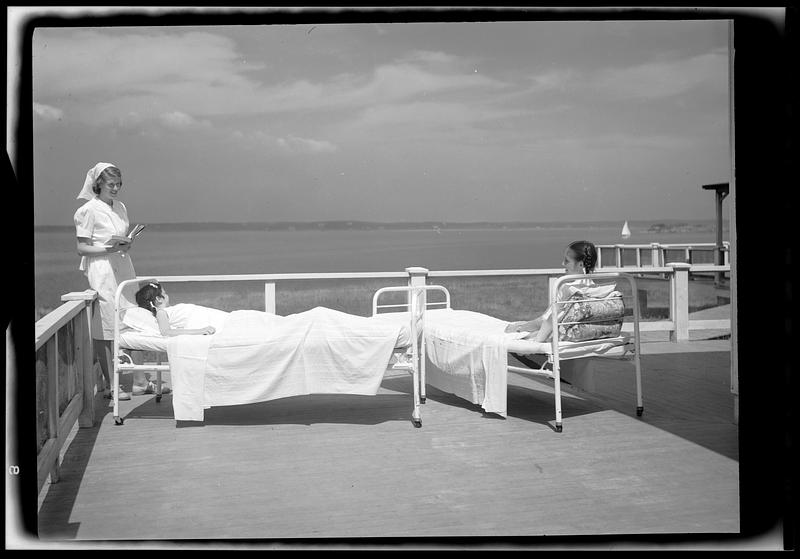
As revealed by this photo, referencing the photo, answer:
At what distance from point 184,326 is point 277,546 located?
283cm

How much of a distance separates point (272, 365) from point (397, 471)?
48.7 inches

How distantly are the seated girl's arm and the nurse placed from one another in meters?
0.56

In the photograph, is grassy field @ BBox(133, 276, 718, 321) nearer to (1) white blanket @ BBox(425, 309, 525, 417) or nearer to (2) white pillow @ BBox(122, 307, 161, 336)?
(2) white pillow @ BBox(122, 307, 161, 336)

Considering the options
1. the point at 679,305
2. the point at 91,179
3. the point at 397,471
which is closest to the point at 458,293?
the point at 679,305

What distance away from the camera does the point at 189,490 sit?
3.99 meters

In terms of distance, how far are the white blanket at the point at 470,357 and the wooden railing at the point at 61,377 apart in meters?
2.22

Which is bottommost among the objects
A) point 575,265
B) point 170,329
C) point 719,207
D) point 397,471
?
point 397,471

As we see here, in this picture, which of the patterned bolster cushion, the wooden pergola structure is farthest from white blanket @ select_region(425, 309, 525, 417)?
the wooden pergola structure

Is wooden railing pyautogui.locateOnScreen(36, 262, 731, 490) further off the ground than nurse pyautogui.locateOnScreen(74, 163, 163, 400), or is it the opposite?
nurse pyautogui.locateOnScreen(74, 163, 163, 400)

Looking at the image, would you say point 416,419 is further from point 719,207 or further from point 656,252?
point 719,207

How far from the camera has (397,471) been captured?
4.26m

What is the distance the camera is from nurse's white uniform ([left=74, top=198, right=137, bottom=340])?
5.87m

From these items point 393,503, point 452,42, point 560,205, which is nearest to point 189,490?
point 393,503

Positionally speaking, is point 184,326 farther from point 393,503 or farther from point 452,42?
point 452,42
